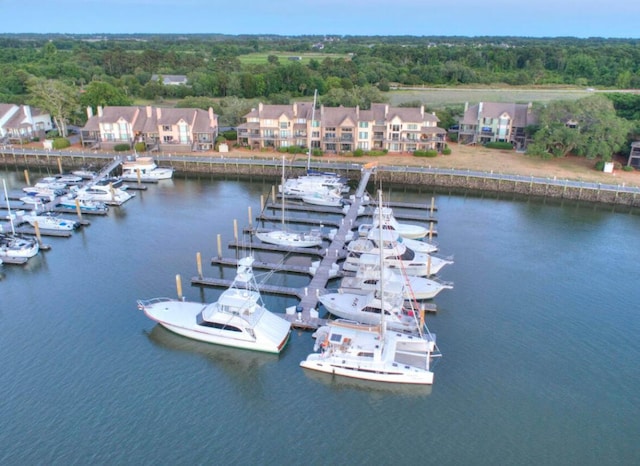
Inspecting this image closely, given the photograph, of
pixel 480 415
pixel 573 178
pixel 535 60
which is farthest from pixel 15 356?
pixel 535 60

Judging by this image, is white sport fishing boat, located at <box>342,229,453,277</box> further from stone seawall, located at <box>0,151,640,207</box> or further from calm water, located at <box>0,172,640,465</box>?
stone seawall, located at <box>0,151,640,207</box>

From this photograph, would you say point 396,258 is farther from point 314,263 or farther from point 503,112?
point 503,112

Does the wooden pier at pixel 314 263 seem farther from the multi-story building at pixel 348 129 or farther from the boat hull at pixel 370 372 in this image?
the multi-story building at pixel 348 129

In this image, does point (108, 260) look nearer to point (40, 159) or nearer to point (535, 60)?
point (40, 159)

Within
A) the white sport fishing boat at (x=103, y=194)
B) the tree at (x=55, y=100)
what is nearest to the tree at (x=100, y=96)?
the tree at (x=55, y=100)

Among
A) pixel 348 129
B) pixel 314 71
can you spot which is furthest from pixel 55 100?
pixel 314 71
